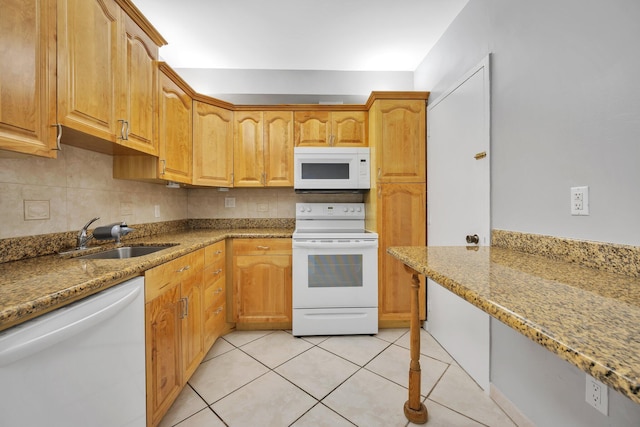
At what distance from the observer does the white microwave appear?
2404 mm

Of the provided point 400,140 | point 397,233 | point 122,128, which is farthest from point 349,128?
point 122,128

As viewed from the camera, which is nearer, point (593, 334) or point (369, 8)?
point (593, 334)

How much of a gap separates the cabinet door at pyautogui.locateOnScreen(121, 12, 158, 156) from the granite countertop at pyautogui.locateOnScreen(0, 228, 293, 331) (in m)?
0.67

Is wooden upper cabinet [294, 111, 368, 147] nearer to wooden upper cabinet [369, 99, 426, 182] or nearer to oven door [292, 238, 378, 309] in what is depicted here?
wooden upper cabinet [369, 99, 426, 182]

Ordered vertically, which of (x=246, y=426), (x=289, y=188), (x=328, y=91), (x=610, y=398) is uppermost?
(x=328, y=91)

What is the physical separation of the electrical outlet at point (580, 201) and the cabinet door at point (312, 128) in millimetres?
A: 1906

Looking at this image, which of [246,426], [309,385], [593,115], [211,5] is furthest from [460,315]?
[211,5]

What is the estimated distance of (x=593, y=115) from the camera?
920 millimetres

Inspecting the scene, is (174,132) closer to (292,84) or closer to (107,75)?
(107,75)

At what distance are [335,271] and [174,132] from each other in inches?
68.1

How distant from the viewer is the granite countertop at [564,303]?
374mm

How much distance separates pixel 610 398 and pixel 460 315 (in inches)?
36.0

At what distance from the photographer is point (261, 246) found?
7.30 ft

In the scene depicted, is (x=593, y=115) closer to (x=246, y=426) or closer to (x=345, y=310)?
(x=345, y=310)
